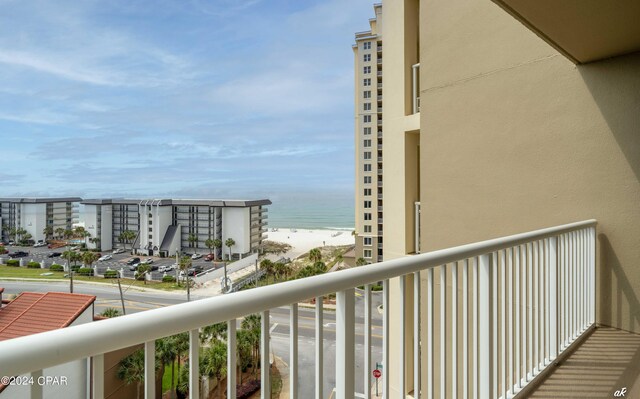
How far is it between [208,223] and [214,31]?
176ft

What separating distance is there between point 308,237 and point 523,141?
225ft

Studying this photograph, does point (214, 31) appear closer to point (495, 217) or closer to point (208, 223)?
point (208, 223)

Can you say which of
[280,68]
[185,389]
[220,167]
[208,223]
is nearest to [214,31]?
[280,68]

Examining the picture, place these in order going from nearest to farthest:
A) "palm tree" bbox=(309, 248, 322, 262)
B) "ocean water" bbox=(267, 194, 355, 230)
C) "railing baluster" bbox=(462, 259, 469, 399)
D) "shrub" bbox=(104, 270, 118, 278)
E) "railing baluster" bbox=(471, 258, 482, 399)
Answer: "railing baluster" bbox=(462, 259, 469, 399)
"railing baluster" bbox=(471, 258, 482, 399)
"palm tree" bbox=(309, 248, 322, 262)
"shrub" bbox=(104, 270, 118, 278)
"ocean water" bbox=(267, 194, 355, 230)

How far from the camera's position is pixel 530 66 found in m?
3.44

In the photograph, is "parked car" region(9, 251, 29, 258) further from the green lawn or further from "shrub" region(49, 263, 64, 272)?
"shrub" region(49, 263, 64, 272)

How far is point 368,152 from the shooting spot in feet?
109

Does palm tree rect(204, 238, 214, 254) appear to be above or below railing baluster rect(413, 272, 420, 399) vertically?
below

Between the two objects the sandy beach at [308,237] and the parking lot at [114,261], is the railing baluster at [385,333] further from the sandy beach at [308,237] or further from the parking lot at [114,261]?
the sandy beach at [308,237]

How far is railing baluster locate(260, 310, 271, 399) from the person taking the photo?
2.74 feet

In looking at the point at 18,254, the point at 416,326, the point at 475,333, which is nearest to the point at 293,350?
the point at 416,326

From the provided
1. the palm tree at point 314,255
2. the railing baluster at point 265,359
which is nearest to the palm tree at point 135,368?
the railing baluster at point 265,359

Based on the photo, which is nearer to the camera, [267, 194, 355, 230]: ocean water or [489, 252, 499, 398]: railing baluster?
[489, 252, 499, 398]: railing baluster

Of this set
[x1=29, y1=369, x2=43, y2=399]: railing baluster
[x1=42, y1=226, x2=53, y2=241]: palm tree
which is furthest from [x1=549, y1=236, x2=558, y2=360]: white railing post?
[x1=42, y1=226, x2=53, y2=241]: palm tree
